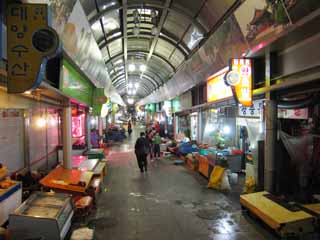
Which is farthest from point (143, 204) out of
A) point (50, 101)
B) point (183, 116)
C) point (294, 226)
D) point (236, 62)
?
point (183, 116)

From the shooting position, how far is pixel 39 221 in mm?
4281

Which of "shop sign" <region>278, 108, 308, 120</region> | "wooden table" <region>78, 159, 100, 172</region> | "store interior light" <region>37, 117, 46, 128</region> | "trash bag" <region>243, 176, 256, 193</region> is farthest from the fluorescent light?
"trash bag" <region>243, 176, 256, 193</region>

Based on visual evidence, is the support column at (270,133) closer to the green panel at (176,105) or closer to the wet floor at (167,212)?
the wet floor at (167,212)

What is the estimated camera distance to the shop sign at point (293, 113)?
7111mm

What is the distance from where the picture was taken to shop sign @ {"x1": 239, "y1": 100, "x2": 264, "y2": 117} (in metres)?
8.91

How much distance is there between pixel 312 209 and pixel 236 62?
459cm

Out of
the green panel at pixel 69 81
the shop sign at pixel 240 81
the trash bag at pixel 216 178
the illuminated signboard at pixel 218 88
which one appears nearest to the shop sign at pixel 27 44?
the green panel at pixel 69 81

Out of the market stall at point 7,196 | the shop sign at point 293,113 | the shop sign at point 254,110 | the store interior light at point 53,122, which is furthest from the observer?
the store interior light at point 53,122

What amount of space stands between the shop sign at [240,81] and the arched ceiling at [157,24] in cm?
224

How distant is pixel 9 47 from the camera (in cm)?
388

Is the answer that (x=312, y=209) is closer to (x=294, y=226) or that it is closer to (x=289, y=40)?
(x=294, y=226)

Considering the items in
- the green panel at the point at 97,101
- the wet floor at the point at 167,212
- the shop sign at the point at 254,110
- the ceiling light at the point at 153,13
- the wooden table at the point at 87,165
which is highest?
the ceiling light at the point at 153,13

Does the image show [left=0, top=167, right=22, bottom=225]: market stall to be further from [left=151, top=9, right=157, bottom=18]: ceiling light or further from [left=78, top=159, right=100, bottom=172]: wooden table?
[left=151, top=9, right=157, bottom=18]: ceiling light

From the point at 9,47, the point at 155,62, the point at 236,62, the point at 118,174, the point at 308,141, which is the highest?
the point at 155,62
